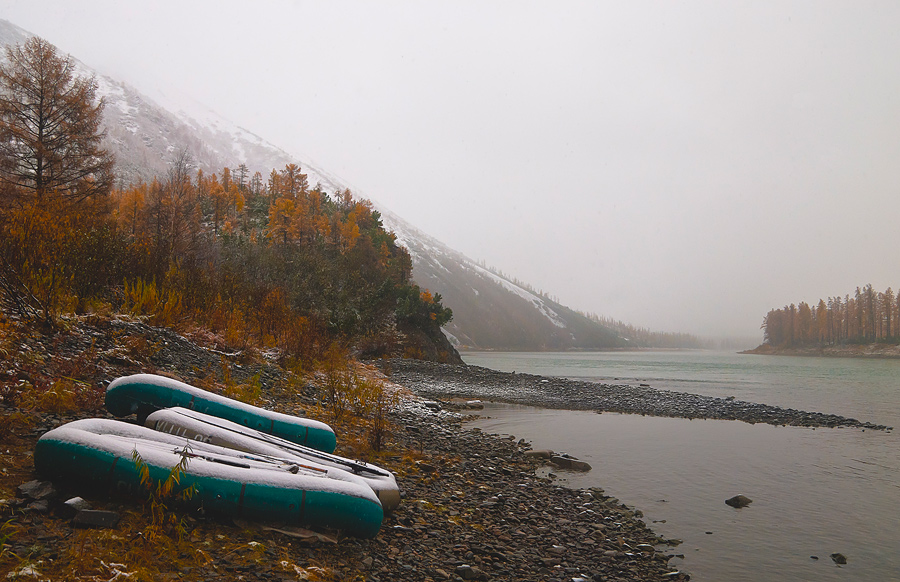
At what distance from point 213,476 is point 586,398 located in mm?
24963

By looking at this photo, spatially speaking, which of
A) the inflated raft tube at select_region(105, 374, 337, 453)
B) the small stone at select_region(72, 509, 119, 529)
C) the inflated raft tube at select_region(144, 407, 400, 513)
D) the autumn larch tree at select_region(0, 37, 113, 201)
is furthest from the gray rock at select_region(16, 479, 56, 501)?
the autumn larch tree at select_region(0, 37, 113, 201)

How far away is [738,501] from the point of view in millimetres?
9367

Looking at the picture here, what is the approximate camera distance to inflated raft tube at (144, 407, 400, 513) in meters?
5.69

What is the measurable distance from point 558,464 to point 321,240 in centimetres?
5641

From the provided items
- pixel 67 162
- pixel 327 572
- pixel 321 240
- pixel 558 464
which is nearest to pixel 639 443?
pixel 558 464

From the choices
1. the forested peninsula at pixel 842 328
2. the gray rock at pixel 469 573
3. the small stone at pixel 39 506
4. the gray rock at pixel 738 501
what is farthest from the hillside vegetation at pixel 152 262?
the forested peninsula at pixel 842 328

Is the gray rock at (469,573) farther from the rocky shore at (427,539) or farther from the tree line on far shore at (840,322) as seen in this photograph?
the tree line on far shore at (840,322)

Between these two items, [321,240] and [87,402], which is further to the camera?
[321,240]

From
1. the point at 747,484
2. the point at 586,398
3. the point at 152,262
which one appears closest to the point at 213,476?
the point at 152,262

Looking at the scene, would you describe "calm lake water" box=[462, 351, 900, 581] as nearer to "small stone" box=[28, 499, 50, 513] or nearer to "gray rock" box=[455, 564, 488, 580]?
"gray rock" box=[455, 564, 488, 580]

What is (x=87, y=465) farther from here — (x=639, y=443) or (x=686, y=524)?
(x=639, y=443)

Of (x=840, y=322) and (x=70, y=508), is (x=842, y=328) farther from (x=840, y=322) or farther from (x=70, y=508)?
(x=70, y=508)

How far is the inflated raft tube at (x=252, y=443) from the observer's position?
18.7ft

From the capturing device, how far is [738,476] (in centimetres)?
1163
